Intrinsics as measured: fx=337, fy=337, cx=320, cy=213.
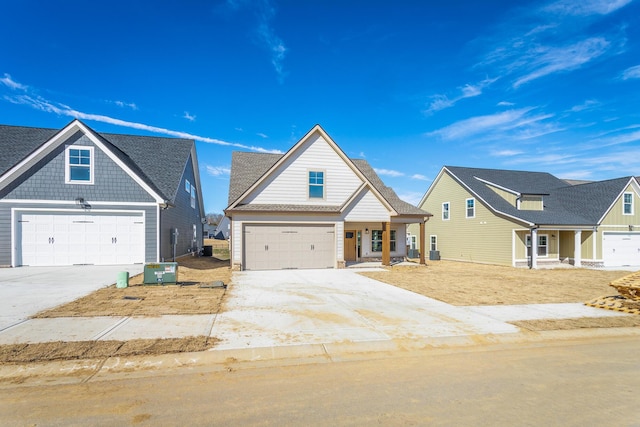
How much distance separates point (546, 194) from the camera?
22953 mm

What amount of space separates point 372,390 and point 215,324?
3.93m

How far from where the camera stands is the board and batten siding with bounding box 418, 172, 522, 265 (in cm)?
2167

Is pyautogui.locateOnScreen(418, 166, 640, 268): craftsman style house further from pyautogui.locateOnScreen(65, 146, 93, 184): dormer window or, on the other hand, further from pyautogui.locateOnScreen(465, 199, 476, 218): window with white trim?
pyautogui.locateOnScreen(65, 146, 93, 184): dormer window

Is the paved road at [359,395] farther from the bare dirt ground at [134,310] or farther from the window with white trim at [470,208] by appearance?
the window with white trim at [470,208]

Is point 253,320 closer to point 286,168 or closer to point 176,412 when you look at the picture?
point 176,412

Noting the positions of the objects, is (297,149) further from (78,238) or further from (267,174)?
(78,238)

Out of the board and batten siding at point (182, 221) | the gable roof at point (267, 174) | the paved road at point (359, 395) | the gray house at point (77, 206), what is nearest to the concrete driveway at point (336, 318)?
the paved road at point (359, 395)

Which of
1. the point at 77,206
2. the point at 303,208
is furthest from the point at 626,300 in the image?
the point at 77,206

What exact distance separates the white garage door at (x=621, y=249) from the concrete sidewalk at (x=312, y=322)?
17.3m

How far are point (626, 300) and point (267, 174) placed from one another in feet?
47.6

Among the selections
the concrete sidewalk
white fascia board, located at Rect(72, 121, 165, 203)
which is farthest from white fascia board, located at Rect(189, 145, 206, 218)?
the concrete sidewalk

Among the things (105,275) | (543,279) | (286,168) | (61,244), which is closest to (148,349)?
(105,275)

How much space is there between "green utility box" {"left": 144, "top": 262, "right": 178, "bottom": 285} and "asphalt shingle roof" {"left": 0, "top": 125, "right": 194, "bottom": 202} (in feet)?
22.2

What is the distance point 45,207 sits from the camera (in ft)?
52.5
